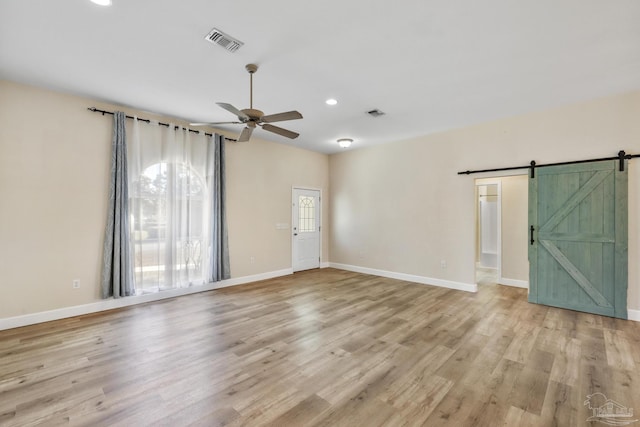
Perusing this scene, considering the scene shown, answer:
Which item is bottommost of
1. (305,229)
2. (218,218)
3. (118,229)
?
(305,229)

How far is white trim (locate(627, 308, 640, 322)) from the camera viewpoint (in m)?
3.65

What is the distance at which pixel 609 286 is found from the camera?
3.83 metres

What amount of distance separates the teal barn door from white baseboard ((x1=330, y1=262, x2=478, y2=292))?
967mm

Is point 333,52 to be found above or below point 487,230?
above

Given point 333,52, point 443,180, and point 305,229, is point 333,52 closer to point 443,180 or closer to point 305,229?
point 443,180

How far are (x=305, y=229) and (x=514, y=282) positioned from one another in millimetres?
4672

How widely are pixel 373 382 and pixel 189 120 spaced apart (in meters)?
4.92

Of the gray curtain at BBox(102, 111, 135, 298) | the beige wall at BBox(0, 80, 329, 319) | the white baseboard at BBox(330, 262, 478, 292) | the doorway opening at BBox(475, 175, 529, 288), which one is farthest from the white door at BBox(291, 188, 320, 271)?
the doorway opening at BBox(475, 175, 529, 288)

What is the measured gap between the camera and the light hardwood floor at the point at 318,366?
1965 mm

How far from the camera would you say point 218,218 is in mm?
5250

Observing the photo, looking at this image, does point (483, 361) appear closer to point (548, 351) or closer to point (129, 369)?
point (548, 351)

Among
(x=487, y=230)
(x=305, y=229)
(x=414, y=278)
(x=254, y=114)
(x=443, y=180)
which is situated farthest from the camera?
(x=305, y=229)

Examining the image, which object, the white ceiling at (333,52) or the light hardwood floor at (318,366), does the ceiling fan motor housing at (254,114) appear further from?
the light hardwood floor at (318,366)

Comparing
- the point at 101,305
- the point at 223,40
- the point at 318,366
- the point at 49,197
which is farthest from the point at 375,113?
the point at 101,305
